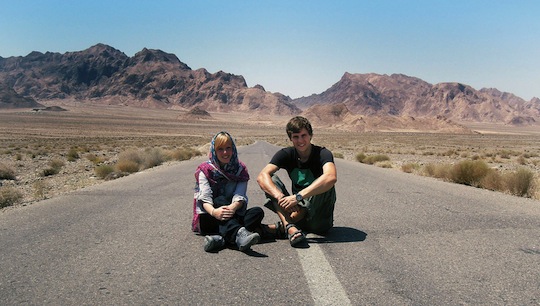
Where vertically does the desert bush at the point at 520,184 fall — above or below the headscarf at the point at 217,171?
below

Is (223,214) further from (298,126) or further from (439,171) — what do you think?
(439,171)

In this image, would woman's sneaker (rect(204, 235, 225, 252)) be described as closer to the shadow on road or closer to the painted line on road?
the painted line on road

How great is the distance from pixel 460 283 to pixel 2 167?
19.2m

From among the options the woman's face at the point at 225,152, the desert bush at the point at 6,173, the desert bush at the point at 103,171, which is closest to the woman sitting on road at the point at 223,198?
the woman's face at the point at 225,152

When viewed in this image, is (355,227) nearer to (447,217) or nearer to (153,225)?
(447,217)

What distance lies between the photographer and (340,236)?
5.54 m

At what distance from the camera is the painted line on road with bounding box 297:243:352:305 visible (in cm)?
338

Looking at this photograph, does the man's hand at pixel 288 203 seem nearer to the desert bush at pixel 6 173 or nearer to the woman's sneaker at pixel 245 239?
the woman's sneaker at pixel 245 239

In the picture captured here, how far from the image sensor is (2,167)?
59.0ft

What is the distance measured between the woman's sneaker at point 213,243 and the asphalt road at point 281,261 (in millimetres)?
76

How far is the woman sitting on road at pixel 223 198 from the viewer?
497cm

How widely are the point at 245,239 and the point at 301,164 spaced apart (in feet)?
4.54

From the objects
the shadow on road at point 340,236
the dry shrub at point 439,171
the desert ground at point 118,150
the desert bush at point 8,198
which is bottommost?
the desert ground at point 118,150

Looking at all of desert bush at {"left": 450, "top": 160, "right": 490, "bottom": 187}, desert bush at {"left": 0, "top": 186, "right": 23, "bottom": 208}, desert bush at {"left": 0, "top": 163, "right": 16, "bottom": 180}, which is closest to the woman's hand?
desert bush at {"left": 0, "top": 186, "right": 23, "bottom": 208}
